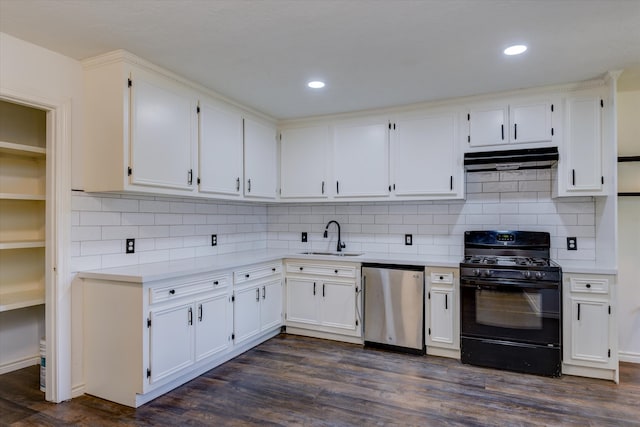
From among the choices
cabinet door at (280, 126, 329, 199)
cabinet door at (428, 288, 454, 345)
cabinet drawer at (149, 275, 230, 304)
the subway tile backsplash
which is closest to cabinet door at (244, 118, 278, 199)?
cabinet door at (280, 126, 329, 199)

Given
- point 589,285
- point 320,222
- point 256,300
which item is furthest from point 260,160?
point 589,285

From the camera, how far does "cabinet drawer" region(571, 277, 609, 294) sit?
9.59 feet

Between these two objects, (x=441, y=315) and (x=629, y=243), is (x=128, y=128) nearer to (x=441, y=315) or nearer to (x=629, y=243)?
(x=441, y=315)

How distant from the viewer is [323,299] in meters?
3.88

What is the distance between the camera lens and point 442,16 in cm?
208

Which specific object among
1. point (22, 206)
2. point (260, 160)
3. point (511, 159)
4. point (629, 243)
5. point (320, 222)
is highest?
point (260, 160)

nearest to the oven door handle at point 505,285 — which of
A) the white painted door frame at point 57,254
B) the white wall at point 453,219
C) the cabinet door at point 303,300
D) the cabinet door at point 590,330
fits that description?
the cabinet door at point 590,330

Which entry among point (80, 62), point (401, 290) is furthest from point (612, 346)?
point (80, 62)

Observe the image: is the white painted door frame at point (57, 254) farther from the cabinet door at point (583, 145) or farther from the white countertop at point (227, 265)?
the cabinet door at point (583, 145)

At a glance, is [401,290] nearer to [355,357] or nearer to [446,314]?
[446,314]

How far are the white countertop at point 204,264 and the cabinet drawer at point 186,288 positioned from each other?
85mm

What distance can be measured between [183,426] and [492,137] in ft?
11.0

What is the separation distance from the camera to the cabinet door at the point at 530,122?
325 cm

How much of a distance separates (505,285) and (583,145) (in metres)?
1.36
